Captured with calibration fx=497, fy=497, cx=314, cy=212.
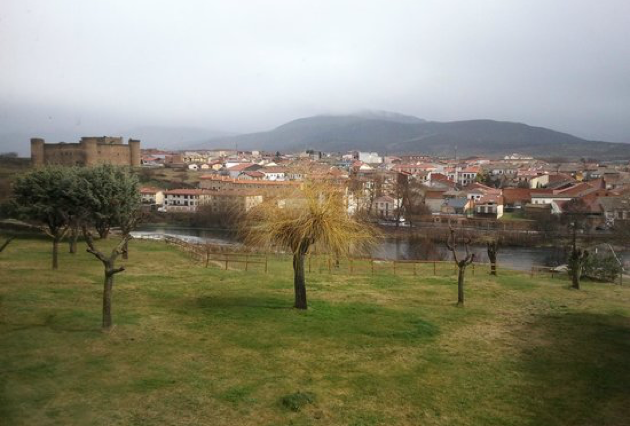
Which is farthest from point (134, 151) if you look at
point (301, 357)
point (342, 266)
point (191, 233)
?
point (301, 357)

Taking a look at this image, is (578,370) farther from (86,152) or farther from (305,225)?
(86,152)

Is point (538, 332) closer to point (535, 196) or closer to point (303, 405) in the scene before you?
point (303, 405)

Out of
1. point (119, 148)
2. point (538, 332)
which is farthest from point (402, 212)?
point (538, 332)

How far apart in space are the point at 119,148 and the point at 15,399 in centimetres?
7019

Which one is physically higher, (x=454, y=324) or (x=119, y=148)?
(x=119, y=148)

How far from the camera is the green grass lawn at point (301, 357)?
673 cm

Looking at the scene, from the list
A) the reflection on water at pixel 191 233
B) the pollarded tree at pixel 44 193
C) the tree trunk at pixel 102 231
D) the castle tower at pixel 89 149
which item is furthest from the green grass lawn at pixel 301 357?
the castle tower at pixel 89 149

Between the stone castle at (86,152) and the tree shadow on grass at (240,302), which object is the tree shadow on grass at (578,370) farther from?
the stone castle at (86,152)

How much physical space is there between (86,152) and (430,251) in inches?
1859

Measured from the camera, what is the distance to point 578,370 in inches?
344

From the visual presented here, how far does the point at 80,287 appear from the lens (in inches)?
524

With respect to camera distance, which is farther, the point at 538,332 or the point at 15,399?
the point at 538,332

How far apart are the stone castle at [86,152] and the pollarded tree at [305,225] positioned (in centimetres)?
4959

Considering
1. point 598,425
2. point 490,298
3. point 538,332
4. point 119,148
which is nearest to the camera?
point 598,425
